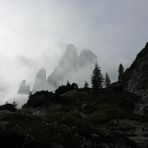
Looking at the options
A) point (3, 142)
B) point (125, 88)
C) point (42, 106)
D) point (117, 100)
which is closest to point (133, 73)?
point (125, 88)

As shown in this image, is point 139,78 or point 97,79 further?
point 97,79

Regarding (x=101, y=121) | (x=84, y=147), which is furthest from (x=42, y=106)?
(x=84, y=147)

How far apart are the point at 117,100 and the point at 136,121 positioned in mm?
22911

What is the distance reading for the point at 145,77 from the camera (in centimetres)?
8562

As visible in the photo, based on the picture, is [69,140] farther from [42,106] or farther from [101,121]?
[42,106]

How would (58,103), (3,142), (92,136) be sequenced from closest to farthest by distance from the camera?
(3,142) < (92,136) < (58,103)

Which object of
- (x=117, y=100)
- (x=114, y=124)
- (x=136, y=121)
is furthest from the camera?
(x=117, y=100)

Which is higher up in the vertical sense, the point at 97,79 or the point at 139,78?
the point at 97,79

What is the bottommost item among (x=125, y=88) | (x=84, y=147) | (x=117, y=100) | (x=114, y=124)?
(x=84, y=147)

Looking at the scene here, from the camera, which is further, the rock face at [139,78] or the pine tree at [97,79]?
the pine tree at [97,79]

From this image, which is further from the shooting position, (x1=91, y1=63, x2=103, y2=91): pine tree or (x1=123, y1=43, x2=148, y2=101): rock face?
(x1=91, y1=63, x2=103, y2=91): pine tree

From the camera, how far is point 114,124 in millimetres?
32938

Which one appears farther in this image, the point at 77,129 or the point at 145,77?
the point at 145,77

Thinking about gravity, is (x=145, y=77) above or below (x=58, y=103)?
above
